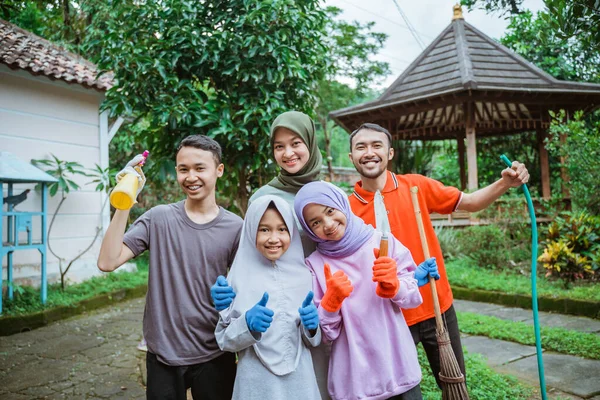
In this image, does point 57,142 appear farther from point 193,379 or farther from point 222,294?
point 222,294

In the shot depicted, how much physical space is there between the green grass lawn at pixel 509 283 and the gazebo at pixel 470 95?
2.27 metres

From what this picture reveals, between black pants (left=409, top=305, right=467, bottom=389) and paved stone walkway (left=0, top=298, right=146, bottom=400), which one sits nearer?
black pants (left=409, top=305, right=467, bottom=389)

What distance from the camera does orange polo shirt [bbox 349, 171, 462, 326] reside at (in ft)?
7.65

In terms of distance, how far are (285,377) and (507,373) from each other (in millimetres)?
2461

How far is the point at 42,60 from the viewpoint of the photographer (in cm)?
664

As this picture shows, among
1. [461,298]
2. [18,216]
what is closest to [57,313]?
[18,216]

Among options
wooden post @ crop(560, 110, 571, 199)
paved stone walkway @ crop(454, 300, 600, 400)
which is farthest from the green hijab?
wooden post @ crop(560, 110, 571, 199)

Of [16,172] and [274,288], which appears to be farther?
[16,172]

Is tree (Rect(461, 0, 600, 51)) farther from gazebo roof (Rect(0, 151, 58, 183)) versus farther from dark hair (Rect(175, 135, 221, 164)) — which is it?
gazebo roof (Rect(0, 151, 58, 183))

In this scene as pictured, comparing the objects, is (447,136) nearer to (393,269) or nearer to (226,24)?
(226,24)

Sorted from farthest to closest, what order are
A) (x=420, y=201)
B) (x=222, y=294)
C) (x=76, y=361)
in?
(x=76, y=361)
(x=420, y=201)
(x=222, y=294)

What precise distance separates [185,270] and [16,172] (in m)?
4.55

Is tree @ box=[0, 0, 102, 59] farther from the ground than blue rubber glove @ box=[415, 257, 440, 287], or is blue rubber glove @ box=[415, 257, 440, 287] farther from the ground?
tree @ box=[0, 0, 102, 59]

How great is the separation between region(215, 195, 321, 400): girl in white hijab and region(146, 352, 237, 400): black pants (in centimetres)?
22
